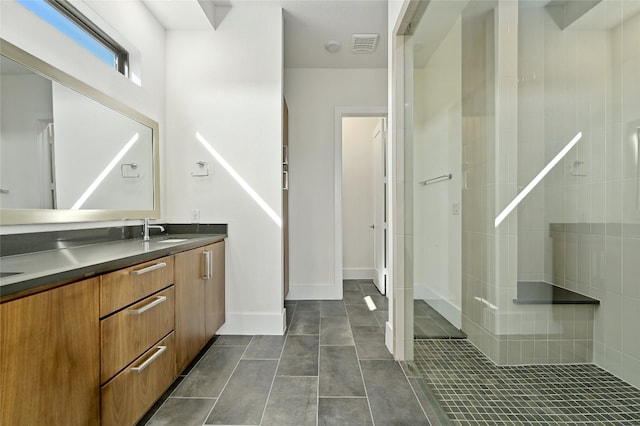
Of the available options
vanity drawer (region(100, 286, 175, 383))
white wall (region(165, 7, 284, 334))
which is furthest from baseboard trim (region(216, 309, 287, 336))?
vanity drawer (region(100, 286, 175, 383))

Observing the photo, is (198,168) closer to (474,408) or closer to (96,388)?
(96,388)

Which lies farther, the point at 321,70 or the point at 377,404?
the point at 321,70

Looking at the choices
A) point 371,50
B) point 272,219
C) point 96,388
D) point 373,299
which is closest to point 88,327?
point 96,388

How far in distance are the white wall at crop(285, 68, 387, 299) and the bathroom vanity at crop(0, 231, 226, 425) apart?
187 cm

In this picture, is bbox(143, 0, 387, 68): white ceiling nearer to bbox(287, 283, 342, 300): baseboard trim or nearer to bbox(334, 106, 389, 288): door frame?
bbox(334, 106, 389, 288): door frame

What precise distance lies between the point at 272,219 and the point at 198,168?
30.8 inches

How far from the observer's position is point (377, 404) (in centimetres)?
156

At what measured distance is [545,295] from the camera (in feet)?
5.28

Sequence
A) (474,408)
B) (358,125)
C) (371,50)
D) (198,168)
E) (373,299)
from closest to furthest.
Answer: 1. (474,408)
2. (198,168)
3. (371,50)
4. (373,299)
5. (358,125)

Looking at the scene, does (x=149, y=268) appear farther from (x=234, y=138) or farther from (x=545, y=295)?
(x=545, y=295)

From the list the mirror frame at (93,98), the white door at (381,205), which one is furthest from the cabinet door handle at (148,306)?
the white door at (381,205)

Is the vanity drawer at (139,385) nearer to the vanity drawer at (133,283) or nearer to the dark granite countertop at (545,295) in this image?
the vanity drawer at (133,283)

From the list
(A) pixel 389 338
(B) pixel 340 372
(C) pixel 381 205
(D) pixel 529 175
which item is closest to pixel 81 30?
(B) pixel 340 372

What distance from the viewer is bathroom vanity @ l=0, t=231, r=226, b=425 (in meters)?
0.80
